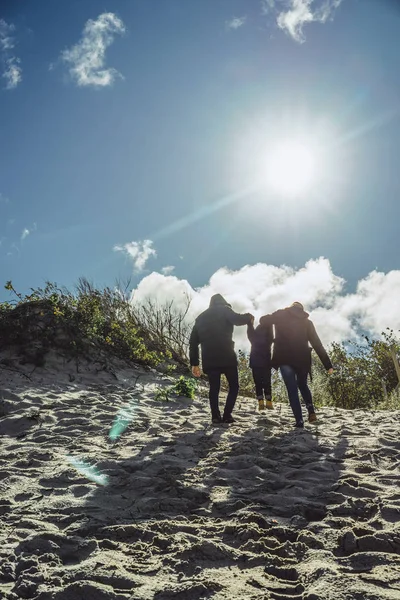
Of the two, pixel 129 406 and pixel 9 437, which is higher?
pixel 129 406

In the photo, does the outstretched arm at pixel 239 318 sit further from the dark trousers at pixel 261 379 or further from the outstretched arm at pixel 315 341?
the dark trousers at pixel 261 379

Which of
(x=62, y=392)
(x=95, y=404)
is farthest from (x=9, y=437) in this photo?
(x=62, y=392)

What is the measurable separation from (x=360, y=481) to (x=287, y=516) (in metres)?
0.82

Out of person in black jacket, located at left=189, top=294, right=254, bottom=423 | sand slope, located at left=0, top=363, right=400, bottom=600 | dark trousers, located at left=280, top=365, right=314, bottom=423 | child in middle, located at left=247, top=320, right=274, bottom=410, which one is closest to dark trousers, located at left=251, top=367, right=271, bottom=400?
child in middle, located at left=247, top=320, right=274, bottom=410

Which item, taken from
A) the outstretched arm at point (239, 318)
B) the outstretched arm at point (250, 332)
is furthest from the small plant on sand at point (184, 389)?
the outstretched arm at point (239, 318)

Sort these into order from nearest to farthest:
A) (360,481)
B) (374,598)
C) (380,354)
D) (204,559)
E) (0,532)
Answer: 1. (374,598)
2. (204,559)
3. (0,532)
4. (360,481)
5. (380,354)

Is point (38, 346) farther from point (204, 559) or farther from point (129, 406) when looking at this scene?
point (204, 559)

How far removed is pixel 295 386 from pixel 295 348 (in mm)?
489

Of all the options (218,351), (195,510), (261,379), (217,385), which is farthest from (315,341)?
(195,510)

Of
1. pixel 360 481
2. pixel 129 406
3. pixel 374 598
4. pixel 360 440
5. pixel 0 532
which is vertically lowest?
pixel 374 598

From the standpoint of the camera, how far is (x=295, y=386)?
218 inches

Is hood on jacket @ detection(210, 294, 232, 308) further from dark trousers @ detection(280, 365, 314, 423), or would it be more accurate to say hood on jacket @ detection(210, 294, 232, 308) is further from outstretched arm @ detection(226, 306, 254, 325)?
dark trousers @ detection(280, 365, 314, 423)

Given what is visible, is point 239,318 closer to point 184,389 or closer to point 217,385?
point 217,385

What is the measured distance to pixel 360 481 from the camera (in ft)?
10.5
